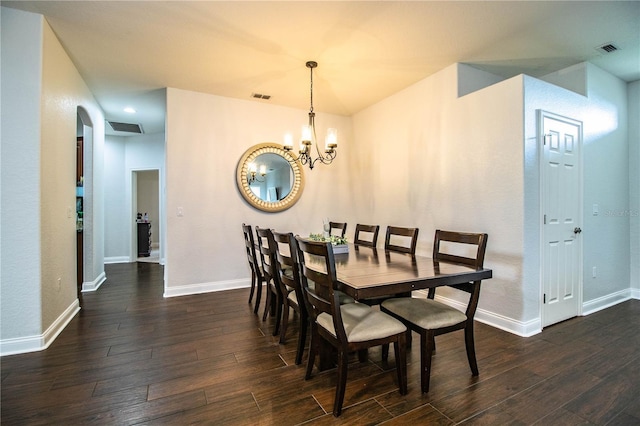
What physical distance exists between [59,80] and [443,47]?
3.77 m

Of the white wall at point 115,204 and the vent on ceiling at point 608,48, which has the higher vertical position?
the vent on ceiling at point 608,48

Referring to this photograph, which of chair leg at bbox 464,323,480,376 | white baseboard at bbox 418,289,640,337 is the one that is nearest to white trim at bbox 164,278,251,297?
white baseboard at bbox 418,289,640,337

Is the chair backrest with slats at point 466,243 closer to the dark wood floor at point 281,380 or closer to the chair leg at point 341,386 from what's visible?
the dark wood floor at point 281,380

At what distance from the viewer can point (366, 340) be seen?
5.71ft

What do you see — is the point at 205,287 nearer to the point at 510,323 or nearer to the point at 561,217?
the point at 510,323

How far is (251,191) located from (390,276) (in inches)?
120

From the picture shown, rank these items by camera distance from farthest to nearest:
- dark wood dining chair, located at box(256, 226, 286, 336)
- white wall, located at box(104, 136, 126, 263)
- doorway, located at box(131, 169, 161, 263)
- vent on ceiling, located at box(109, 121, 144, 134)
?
doorway, located at box(131, 169, 161, 263), white wall, located at box(104, 136, 126, 263), vent on ceiling, located at box(109, 121, 144, 134), dark wood dining chair, located at box(256, 226, 286, 336)

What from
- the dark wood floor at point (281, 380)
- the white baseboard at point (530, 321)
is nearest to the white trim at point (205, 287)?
the dark wood floor at point (281, 380)

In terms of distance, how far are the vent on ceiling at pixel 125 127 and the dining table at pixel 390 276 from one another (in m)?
5.31

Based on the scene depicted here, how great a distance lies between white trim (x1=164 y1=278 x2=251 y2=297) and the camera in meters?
3.97

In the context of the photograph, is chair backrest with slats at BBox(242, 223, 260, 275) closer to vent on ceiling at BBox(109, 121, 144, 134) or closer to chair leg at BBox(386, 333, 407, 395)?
chair leg at BBox(386, 333, 407, 395)

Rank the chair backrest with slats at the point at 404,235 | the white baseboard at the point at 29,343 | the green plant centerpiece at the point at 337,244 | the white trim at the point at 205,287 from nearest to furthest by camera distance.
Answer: the white baseboard at the point at 29,343, the chair backrest with slats at the point at 404,235, the green plant centerpiece at the point at 337,244, the white trim at the point at 205,287

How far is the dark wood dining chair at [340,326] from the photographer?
169 cm

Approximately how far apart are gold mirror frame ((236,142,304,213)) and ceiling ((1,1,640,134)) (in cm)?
88
